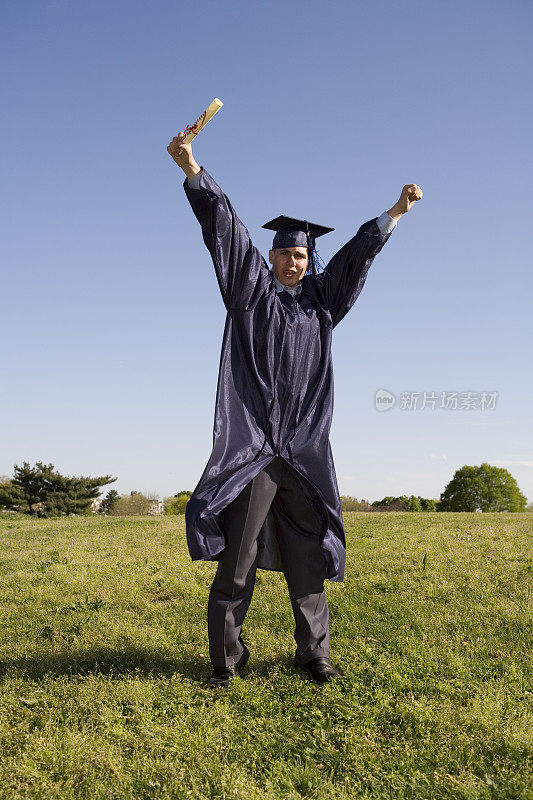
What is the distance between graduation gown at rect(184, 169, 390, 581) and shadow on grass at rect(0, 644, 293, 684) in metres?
0.89

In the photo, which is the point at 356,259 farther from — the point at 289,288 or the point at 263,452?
the point at 263,452

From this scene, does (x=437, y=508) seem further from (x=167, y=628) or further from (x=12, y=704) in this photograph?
(x=12, y=704)

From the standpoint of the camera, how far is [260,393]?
4.74 m

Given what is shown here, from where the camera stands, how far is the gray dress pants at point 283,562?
15.0 ft

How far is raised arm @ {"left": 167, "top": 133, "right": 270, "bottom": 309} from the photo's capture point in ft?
14.8

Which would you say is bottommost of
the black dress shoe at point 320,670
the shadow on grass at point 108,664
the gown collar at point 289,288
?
the shadow on grass at point 108,664

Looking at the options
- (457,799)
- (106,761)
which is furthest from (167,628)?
(457,799)

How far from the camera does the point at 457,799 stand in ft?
10.6

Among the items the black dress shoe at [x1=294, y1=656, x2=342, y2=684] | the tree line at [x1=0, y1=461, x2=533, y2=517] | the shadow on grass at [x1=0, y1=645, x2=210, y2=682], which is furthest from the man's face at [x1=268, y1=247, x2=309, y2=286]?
the tree line at [x1=0, y1=461, x2=533, y2=517]

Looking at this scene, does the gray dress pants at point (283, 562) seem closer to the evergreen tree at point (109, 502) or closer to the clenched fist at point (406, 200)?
the clenched fist at point (406, 200)

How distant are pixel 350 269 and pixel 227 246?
3.58ft

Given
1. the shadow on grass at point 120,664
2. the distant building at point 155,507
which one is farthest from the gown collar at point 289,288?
the distant building at point 155,507

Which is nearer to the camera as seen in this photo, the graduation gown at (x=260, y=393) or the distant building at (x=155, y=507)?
the graduation gown at (x=260, y=393)

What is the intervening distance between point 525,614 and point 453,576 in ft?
5.12
